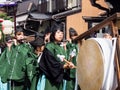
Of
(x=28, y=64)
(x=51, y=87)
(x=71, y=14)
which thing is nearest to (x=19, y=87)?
(x=28, y=64)

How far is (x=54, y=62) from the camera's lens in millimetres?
5656

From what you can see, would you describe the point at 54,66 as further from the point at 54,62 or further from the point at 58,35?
the point at 58,35

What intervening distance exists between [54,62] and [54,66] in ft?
0.20

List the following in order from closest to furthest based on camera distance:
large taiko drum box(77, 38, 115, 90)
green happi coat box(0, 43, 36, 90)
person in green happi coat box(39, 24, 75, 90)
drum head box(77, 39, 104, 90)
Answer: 1. large taiko drum box(77, 38, 115, 90)
2. drum head box(77, 39, 104, 90)
3. person in green happi coat box(39, 24, 75, 90)
4. green happi coat box(0, 43, 36, 90)

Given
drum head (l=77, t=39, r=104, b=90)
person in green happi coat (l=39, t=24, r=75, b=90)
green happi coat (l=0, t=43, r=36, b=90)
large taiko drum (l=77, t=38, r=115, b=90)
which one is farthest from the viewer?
green happi coat (l=0, t=43, r=36, b=90)

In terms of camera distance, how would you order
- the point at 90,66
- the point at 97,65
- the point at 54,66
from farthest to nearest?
the point at 54,66
the point at 90,66
the point at 97,65

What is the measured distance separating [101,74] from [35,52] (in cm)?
308

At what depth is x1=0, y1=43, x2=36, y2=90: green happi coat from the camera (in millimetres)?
6711

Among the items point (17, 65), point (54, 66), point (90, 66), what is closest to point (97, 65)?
point (90, 66)

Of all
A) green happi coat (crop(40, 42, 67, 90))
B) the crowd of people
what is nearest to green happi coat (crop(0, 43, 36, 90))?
the crowd of people

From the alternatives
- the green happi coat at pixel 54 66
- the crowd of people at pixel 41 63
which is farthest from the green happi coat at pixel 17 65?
the green happi coat at pixel 54 66

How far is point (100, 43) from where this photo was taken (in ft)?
12.4

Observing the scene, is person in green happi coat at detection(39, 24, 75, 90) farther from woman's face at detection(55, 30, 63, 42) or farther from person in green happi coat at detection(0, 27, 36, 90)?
person in green happi coat at detection(0, 27, 36, 90)

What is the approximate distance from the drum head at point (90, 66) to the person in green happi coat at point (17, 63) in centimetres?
237
